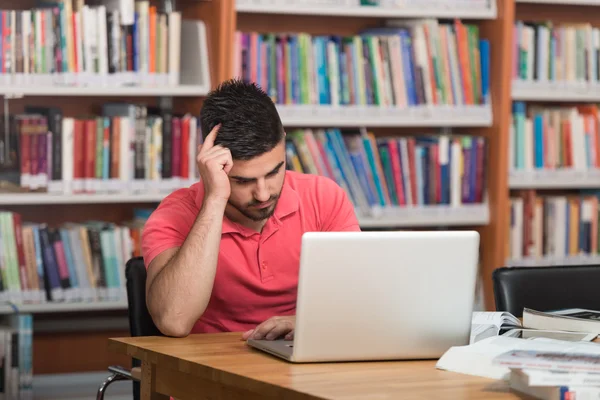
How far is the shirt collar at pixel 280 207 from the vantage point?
7.92 feet

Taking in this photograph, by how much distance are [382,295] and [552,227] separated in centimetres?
260

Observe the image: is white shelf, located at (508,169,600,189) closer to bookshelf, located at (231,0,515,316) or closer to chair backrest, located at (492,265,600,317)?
bookshelf, located at (231,0,515,316)

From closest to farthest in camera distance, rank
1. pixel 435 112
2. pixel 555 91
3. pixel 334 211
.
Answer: pixel 334 211 < pixel 435 112 < pixel 555 91

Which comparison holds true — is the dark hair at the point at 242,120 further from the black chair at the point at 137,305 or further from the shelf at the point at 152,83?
the shelf at the point at 152,83

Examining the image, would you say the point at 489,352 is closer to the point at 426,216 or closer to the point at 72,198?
the point at 72,198

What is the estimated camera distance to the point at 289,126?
388 cm

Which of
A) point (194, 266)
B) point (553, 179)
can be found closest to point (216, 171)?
point (194, 266)

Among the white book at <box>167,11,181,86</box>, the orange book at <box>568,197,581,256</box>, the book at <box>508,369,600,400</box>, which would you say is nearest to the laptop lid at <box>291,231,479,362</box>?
the book at <box>508,369,600,400</box>

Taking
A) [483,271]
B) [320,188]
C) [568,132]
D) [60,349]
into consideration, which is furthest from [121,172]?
[568,132]

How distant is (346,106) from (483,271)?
2.85 feet

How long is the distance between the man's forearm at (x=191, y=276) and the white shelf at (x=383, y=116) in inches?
59.9

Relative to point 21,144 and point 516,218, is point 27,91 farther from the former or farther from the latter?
point 516,218

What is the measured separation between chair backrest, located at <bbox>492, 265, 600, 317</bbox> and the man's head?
1.88 feet

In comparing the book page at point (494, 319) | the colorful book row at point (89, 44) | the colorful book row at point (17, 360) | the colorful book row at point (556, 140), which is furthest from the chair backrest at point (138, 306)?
the colorful book row at point (556, 140)
